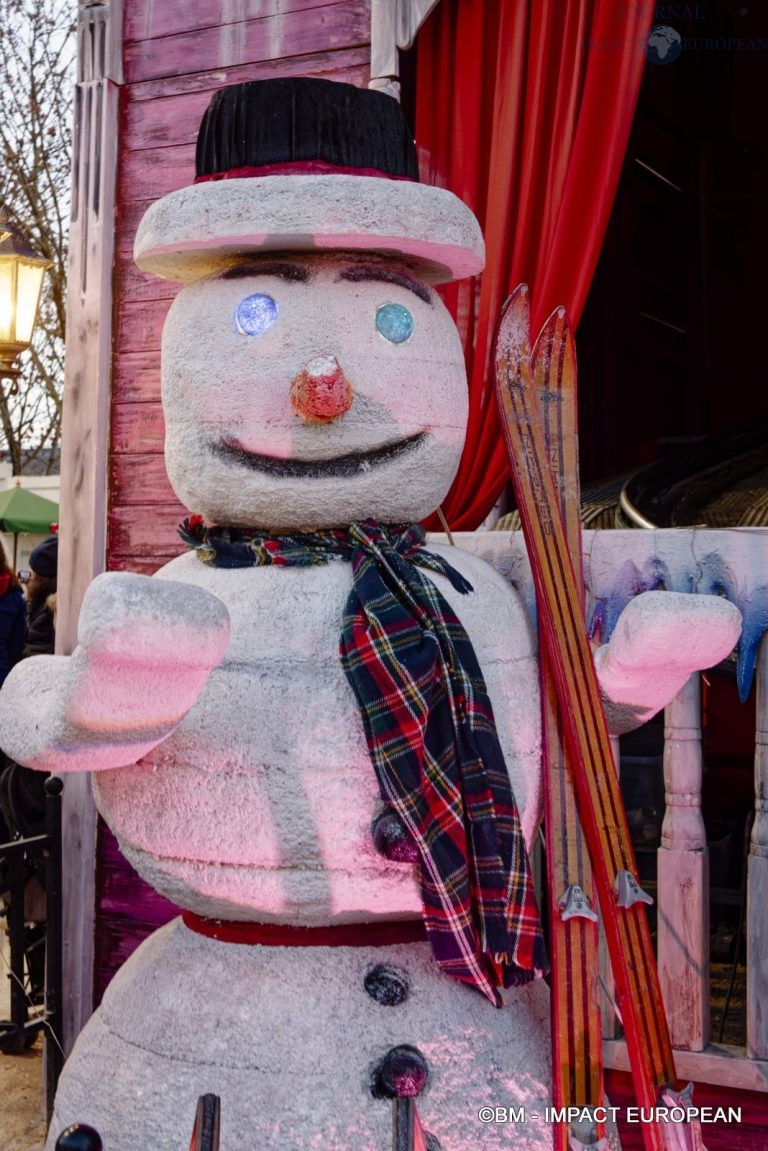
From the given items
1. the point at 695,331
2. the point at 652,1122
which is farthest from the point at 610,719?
the point at 695,331

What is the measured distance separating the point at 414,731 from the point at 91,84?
243cm

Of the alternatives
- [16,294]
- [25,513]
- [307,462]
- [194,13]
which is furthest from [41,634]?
[25,513]

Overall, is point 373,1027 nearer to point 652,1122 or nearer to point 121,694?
point 652,1122

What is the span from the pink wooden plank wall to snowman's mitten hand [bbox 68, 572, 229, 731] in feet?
5.58

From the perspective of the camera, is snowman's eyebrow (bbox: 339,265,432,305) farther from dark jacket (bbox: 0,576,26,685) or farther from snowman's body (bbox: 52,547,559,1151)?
dark jacket (bbox: 0,576,26,685)

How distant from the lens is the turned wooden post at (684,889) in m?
2.36

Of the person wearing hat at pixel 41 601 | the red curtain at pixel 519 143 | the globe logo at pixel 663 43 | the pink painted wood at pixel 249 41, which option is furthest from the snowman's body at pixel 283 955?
the globe logo at pixel 663 43

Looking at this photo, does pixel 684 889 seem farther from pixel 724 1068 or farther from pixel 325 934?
pixel 325 934

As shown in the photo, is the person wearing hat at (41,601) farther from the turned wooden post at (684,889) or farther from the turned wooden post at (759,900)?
the turned wooden post at (759,900)

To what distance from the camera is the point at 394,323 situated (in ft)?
6.52

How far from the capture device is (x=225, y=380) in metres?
1.94

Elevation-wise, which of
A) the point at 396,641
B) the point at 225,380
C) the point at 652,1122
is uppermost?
the point at 225,380

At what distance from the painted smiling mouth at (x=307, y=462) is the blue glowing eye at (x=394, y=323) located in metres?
0.17

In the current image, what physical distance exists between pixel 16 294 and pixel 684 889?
11.1ft
